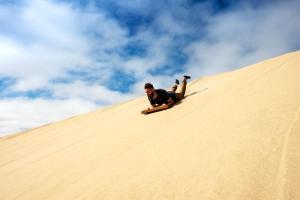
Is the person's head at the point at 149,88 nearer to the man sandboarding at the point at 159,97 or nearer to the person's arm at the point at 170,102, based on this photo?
the man sandboarding at the point at 159,97

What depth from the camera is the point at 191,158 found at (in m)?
2.52

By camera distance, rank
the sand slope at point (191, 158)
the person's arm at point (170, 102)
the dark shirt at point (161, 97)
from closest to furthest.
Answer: the sand slope at point (191, 158), the person's arm at point (170, 102), the dark shirt at point (161, 97)

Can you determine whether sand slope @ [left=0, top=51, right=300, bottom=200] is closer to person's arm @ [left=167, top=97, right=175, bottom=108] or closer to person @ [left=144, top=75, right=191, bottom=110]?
person's arm @ [left=167, top=97, right=175, bottom=108]

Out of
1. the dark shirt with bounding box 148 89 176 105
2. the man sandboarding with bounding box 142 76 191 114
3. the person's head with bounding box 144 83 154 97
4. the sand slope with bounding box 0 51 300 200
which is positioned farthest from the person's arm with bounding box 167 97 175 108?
the sand slope with bounding box 0 51 300 200

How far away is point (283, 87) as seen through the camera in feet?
13.2

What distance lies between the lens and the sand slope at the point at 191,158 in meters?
1.97

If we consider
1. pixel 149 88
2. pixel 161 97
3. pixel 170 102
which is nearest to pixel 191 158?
pixel 170 102

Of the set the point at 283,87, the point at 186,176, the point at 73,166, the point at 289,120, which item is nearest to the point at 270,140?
the point at 289,120

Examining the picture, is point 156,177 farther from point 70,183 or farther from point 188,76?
point 188,76

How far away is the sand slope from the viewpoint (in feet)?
6.46

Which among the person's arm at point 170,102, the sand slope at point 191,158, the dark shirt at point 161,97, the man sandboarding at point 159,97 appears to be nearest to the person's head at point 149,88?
the man sandboarding at point 159,97

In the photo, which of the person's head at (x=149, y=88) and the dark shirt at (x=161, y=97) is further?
the dark shirt at (x=161, y=97)

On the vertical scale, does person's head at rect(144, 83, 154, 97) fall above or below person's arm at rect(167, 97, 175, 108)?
above

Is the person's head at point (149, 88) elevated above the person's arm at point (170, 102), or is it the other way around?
the person's head at point (149, 88)
